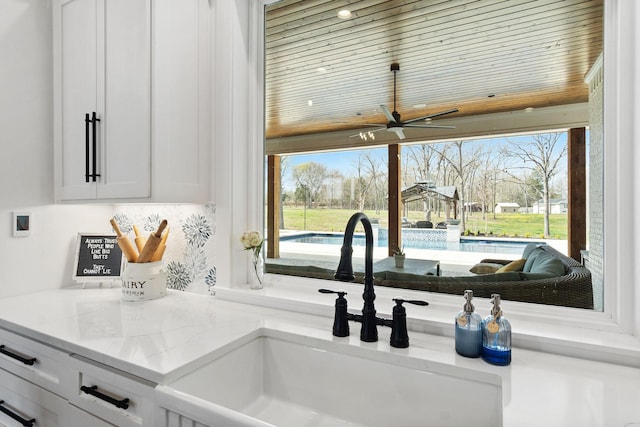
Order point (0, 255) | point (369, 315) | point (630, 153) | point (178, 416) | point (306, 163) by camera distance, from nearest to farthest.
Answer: point (178, 416) → point (630, 153) → point (369, 315) → point (0, 255) → point (306, 163)

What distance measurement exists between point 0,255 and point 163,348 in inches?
45.4

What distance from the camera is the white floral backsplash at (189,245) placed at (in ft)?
5.57

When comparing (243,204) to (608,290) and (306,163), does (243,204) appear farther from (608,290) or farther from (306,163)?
(608,290)

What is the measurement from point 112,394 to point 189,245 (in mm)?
836

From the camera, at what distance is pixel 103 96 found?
1.57 meters

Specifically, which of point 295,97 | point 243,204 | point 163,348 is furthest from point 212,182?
point 163,348

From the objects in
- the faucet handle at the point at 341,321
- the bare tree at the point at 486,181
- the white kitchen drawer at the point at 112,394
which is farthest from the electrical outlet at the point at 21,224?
the bare tree at the point at 486,181

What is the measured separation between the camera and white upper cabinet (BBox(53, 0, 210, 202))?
144 centimetres

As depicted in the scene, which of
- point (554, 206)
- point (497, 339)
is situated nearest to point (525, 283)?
point (554, 206)

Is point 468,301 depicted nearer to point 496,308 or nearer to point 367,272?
point 496,308

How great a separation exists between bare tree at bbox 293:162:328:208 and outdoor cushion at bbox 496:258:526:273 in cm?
91

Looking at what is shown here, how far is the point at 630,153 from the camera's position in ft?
3.38

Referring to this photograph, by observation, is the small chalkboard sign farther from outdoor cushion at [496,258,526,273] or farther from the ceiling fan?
outdoor cushion at [496,258,526,273]

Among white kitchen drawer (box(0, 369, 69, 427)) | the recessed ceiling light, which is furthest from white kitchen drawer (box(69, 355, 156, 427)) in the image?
the recessed ceiling light
